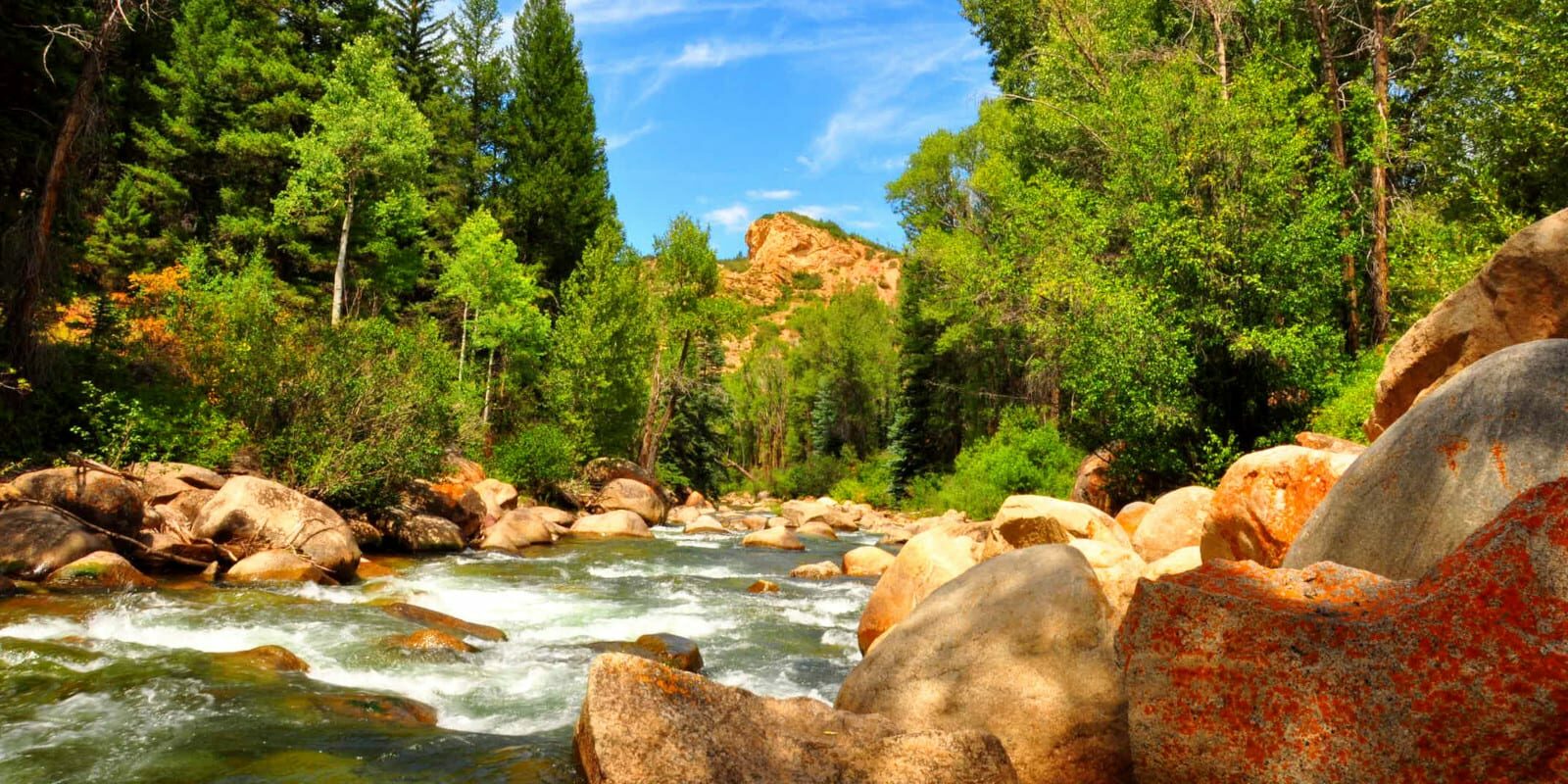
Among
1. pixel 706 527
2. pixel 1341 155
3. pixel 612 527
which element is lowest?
pixel 706 527

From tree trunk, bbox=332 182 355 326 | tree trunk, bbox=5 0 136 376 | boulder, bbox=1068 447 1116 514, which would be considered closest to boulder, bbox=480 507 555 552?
tree trunk, bbox=5 0 136 376

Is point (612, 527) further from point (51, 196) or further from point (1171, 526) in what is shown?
point (1171, 526)

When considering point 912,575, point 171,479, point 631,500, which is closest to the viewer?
point 912,575

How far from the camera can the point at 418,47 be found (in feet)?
132

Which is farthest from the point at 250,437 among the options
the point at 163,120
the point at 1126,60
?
the point at 1126,60

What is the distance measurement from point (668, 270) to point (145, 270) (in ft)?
58.9

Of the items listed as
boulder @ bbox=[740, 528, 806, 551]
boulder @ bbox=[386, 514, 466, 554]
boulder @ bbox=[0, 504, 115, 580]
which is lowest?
boulder @ bbox=[740, 528, 806, 551]

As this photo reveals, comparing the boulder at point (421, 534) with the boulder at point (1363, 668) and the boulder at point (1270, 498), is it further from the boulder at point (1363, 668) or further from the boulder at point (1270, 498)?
the boulder at point (1363, 668)

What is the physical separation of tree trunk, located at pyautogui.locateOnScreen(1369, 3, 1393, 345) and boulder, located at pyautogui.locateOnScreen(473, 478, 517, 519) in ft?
68.5

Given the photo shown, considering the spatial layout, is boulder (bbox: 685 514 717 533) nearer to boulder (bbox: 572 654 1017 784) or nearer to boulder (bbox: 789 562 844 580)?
boulder (bbox: 789 562 844 580)

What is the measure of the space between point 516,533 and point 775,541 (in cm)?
688

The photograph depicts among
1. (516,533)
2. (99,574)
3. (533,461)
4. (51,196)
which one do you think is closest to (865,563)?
(516,533)

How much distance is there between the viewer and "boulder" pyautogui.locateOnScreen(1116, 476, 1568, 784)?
2633 millimetres

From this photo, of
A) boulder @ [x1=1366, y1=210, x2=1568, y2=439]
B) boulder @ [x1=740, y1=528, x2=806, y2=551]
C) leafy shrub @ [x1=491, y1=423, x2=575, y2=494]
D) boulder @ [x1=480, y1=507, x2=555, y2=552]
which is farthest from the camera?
leafy shrub @ [x1=491, y1=423, x2=575, y2=494]
